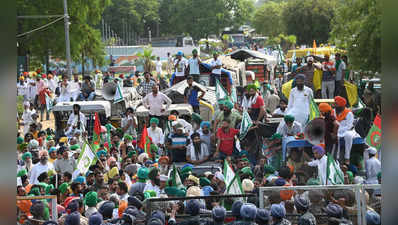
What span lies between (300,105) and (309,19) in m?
53.5

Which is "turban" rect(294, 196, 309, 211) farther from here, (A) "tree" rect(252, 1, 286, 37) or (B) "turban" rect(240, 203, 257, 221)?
(A) "tree" rect(252, 1, 286, 37)

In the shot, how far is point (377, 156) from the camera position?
29.5ft

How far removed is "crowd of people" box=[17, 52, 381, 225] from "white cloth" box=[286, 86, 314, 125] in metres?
0.02

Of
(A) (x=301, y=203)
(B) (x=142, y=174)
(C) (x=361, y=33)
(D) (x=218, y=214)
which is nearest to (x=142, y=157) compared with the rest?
(B) (x=142, y=174)

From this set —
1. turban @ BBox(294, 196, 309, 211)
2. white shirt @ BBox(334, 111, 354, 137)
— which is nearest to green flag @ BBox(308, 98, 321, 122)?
white shirt @ BBox(334, 111, 354, 137)

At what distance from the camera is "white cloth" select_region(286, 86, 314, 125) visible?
10727 millimetres

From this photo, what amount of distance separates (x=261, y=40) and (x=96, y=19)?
55967mm

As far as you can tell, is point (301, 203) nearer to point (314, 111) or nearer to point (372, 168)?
point (372, 168)

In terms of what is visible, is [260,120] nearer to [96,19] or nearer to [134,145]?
[134,145]

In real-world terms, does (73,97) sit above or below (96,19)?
below

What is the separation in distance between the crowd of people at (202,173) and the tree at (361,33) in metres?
8.21

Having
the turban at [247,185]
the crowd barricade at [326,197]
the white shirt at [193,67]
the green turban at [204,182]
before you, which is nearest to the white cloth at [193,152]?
the green turban at [204,182]

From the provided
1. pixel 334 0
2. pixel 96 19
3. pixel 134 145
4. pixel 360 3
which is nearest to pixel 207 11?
pixel 334 0
